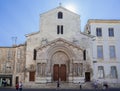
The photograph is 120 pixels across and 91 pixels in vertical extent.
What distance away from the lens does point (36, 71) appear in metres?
35.2

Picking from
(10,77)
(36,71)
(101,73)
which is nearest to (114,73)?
(101,73)

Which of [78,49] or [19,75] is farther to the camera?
[19,75]

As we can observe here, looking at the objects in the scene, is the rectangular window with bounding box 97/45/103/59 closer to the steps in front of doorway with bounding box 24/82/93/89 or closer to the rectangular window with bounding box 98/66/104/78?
the rectangular window with bounding box 98/66/104/78

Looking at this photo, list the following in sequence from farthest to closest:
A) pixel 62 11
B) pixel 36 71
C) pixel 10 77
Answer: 1. pixel 10 77
2. pixel 62 11
3. pixel 36 71

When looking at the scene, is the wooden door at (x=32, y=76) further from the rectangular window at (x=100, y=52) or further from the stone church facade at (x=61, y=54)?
the rectangular window at (x=100, y=52)

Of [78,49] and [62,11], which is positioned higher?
[62,11]

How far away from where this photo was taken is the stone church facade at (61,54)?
35.4m

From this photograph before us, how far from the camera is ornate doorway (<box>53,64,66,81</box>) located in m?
36.2

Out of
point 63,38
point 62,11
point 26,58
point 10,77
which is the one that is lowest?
point 10,77

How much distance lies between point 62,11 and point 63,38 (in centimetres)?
542

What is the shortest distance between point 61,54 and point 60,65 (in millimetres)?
1975

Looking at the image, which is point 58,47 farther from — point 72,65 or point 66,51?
point 72,65

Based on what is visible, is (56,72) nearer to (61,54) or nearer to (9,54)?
(61,54)

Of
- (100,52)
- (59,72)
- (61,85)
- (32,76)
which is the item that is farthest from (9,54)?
(100,52)
